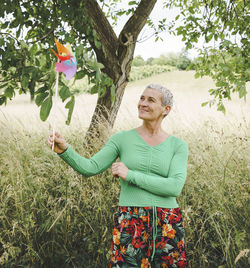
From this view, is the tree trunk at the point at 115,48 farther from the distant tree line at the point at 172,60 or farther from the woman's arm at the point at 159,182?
the distant tree line at the point at 172,60

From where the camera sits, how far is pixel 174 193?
170 centimetres

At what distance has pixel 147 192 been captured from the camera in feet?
5.69

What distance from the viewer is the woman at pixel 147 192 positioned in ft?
5.56

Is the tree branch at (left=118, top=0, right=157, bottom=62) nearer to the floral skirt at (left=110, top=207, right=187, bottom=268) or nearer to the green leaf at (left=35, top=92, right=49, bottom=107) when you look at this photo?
the green leaf at (left=35, top=92, right=49, bottom=107)

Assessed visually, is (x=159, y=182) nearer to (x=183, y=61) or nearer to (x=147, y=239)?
(x=147, y=239)

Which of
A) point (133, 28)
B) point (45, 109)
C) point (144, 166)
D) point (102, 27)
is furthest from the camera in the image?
point (133, 28)

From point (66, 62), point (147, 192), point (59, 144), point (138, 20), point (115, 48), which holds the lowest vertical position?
point (147, 192)

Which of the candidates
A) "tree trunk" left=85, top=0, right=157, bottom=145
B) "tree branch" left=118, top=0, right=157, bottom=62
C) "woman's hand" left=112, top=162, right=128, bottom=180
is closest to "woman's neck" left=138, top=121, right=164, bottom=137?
"woman's hand" left=112, top=162, right=128, bottom=180

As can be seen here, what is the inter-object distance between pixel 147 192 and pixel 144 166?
161mm

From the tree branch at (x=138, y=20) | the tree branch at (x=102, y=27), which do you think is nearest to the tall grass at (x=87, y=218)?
the tree branch at (x=102, y=27)

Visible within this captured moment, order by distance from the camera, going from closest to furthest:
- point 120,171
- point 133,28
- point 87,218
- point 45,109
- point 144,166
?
1. point 45,109
2. point 120,171
3. point 144,166
4. point 87,218
5. point 133,28

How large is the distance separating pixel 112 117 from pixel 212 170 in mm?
1847

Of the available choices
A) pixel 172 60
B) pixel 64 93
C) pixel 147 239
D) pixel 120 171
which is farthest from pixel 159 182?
pixel 172 60

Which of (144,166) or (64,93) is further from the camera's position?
(144,166)
